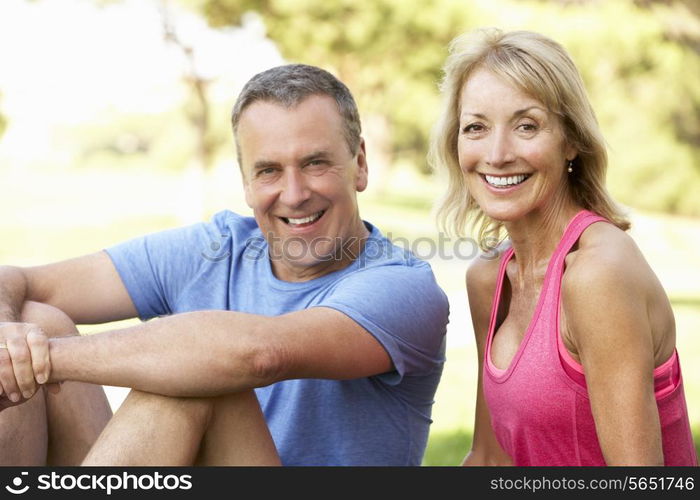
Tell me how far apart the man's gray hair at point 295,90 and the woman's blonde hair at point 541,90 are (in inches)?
13.4

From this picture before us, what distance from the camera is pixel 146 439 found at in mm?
2609

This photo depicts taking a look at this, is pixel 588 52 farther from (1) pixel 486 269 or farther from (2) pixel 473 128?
(2) pixel 473 128

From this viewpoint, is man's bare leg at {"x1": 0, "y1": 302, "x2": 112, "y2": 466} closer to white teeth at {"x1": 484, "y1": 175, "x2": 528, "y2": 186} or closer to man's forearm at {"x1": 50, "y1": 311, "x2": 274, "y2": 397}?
man's forearm at {"x1": 50, "y1": 311, "x2": 274, "y2": 397}

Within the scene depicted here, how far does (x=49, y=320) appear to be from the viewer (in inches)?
122

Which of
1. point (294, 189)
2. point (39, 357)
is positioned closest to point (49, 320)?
point (39, 357)

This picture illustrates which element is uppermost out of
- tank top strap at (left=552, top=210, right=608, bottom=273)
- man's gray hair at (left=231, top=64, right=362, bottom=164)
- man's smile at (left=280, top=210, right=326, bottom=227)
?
man's gray hair at (left=231, top=64, right=362, bottom=164)

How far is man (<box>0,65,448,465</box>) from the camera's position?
105 inches

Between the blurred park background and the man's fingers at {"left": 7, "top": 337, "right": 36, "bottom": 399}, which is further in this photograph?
the blurred park background

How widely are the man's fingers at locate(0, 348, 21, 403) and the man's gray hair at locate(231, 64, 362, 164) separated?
47.0 inches

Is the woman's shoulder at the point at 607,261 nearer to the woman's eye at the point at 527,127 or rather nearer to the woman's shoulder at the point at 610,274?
the woman's shoulder at the point at 610,274

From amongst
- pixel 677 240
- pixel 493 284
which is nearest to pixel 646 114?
pixel 677 240

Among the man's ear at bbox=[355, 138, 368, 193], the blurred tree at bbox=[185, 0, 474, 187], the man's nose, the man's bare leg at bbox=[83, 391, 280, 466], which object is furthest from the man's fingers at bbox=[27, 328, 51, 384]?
the blurred tree at bbox=[185, 0, 474, 187]
